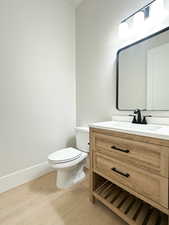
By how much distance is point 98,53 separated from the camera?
70.0 inches

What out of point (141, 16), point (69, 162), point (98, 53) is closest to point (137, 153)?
point (69, 162)

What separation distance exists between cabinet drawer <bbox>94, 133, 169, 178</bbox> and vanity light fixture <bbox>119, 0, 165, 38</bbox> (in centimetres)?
120

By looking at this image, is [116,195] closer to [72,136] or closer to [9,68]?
[72,136]

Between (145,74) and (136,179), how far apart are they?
3.34ft

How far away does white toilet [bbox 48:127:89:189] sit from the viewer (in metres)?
1.42

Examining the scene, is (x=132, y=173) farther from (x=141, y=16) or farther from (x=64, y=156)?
(x=141, y=16)

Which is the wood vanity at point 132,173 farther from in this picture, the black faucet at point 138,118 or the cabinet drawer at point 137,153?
the black faucet at point 138,118

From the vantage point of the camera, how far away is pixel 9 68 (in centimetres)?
151

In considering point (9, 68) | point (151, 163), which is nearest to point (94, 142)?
point (151, 163)

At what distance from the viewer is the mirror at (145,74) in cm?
119

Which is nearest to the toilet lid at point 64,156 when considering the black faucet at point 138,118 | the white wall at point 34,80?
the white wall at point 34,80

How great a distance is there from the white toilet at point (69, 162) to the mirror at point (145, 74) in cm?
71

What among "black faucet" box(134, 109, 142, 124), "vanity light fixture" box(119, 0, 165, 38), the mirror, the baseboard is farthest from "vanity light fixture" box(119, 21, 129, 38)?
the baseboard

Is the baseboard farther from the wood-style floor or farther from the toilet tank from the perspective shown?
the toilet tank
